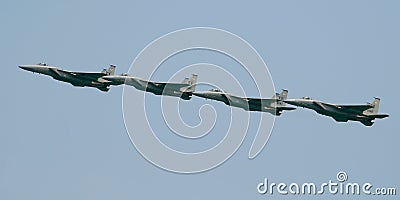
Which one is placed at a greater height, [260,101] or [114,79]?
[114,79]

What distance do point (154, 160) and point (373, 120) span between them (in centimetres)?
3578

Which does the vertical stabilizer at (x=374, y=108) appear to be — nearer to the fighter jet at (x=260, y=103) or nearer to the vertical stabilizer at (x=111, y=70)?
the fighter jet at (x=260, y=103)

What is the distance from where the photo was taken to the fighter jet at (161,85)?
129875mm

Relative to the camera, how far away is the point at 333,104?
13325 centimetres

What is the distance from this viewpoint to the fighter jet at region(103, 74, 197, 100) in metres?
130

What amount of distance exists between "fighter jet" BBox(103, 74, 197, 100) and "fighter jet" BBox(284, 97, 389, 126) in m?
15.8

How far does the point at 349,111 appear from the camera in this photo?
430 ft

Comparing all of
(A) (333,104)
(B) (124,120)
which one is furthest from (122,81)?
(A) (333,104)

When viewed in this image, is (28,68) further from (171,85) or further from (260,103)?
(260,103)

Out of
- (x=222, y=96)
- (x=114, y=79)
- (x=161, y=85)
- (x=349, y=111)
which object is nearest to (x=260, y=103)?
(x=222, y=96)

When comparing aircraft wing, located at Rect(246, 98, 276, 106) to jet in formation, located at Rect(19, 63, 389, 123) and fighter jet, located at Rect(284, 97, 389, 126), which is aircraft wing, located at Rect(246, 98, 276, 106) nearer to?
jet in formation, located at Rect(19, 63, 389, 123)

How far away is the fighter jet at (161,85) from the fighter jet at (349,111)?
1582 centimetres

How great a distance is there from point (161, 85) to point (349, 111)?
1128 inches

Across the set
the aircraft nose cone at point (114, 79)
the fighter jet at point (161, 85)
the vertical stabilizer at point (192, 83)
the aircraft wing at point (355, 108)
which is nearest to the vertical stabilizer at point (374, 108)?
the aircraft wing at point (355, 108)
